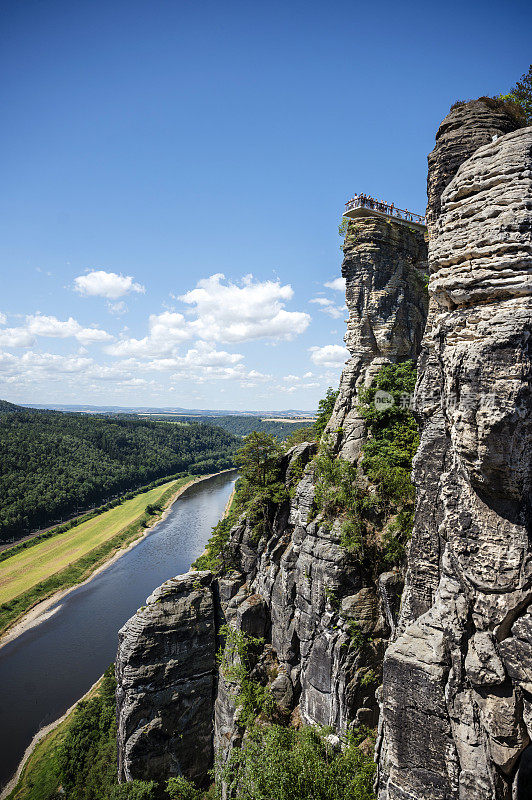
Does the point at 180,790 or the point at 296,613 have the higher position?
the point at 296,613

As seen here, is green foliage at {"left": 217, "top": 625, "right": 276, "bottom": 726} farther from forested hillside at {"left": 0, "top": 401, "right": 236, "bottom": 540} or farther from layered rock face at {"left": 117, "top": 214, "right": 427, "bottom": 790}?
forested hillside at {"left": 0, "top": 401, "right": 236, "bottom": 540}

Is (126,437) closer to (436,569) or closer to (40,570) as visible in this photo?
(40,570)

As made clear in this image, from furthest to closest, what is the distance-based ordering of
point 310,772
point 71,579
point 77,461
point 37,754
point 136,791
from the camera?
point 77,461 → point 71,579 → point 37,754 → point 136,791 → point 310,772

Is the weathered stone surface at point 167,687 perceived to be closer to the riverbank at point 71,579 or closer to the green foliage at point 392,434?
the green foliage at point 392,434

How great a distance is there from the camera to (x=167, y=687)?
20.6m

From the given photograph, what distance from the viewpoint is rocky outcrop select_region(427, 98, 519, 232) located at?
8.91m

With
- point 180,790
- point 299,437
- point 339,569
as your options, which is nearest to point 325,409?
point 299,437

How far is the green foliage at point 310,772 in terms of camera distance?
11.9 meters

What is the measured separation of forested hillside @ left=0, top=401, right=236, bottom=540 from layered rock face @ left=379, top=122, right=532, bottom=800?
65123 millimetres

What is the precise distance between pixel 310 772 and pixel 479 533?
10.7 meters

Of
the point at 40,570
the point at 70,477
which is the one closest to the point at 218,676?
the point at 40,570

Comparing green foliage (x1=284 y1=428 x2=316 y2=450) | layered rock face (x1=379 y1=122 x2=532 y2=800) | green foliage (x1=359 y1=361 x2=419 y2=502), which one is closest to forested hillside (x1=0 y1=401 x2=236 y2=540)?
green foliage (x1=284 y1=428 x2=316 y2=450)

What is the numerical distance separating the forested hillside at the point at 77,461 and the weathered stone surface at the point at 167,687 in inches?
1901

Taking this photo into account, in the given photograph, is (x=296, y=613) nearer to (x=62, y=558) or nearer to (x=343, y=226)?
(x=343, y=226)
